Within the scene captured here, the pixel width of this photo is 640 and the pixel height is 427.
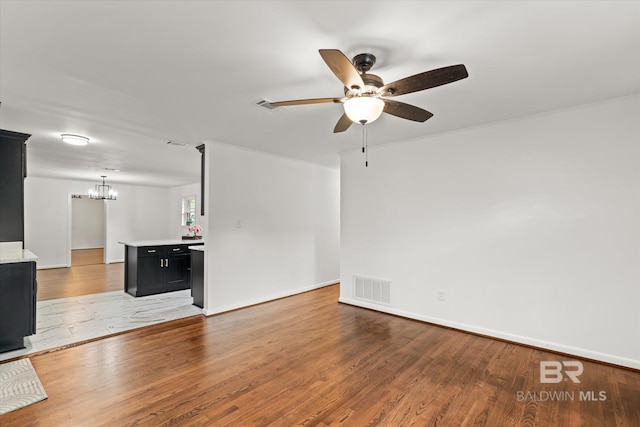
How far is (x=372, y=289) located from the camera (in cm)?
464

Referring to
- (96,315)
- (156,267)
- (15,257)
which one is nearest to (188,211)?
(156,267)

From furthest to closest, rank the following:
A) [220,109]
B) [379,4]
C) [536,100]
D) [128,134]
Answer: [128,134]
[220,109]
[536,100]
[379,4]

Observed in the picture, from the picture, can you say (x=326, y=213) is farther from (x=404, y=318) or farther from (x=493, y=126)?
(x=493, y=126)

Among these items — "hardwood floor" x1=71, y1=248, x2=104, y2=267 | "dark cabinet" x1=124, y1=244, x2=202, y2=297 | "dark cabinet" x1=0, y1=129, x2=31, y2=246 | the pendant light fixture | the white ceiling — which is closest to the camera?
the white ceiling

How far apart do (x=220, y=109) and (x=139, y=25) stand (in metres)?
1.34

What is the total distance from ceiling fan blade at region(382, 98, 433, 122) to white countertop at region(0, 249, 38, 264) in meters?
3.74

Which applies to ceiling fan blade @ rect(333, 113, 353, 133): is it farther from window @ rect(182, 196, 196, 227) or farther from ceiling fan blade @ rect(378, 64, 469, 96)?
window @ rect(182, 196, 196, 227)

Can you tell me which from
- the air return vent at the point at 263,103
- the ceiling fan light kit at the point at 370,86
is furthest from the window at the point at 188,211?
the ceiling fan light kit at the point at 370,86

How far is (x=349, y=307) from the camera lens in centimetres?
478

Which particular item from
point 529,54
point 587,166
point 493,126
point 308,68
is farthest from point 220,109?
point 587,166

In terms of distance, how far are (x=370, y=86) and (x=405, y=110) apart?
37cm

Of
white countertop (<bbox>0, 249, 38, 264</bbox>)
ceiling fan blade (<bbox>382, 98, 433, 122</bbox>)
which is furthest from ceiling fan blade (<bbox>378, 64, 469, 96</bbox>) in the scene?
white countertop (<bbox>0, 249, 38, 264</bbox>)

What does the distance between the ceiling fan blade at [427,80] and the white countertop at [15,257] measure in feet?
12.5

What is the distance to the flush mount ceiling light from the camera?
4.02 m
